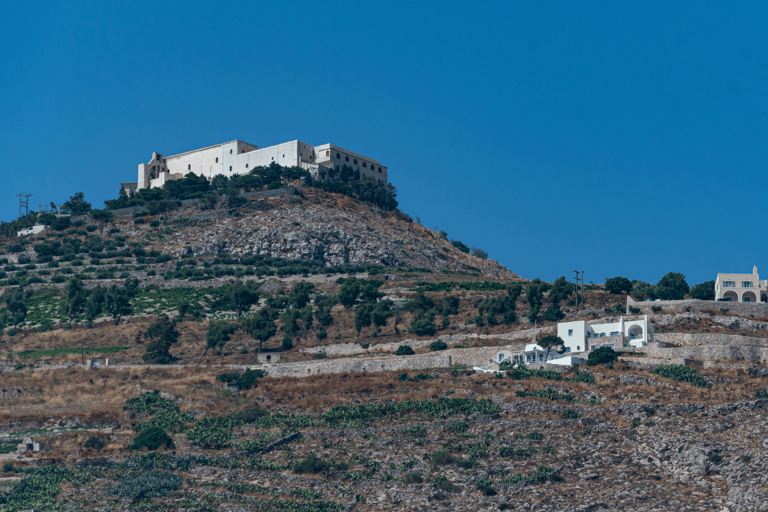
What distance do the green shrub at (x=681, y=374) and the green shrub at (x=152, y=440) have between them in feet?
87.9

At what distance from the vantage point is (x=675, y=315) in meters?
66.2

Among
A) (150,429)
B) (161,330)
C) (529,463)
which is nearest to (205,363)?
(161,330)

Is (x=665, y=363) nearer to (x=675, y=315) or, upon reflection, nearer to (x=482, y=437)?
(x=675, y=315)

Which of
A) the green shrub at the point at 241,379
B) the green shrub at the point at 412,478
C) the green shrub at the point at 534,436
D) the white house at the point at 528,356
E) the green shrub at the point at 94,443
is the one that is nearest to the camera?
the green shrub at the point at 412,478

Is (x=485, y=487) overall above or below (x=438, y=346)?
below

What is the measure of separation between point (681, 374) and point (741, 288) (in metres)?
23.5

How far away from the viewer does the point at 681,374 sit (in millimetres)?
A: 54281

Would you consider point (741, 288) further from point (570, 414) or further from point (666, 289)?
point (570, 414)

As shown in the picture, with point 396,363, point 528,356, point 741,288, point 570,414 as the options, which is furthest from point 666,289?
point 570,414

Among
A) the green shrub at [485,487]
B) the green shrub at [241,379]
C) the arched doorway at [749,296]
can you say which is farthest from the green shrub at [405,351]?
the arched doorway at [749,296]

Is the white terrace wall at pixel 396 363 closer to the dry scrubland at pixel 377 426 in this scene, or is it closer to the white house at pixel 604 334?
the dry scrubland at pixel 377 426

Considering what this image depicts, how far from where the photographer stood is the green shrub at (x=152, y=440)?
49.0 meters

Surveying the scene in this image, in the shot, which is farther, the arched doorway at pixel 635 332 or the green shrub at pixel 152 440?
the arched doorway at pixel 635 332

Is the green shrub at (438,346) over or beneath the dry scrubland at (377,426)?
over
